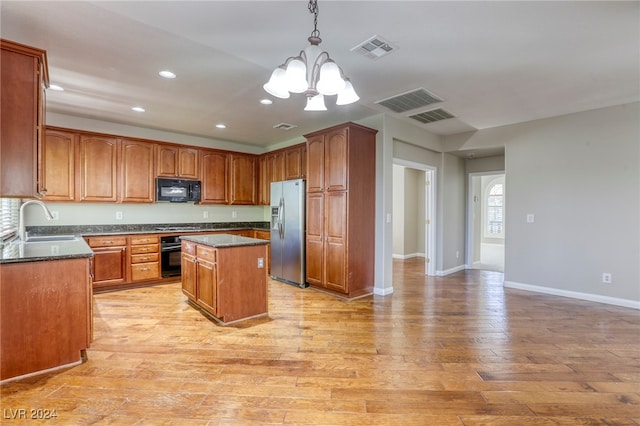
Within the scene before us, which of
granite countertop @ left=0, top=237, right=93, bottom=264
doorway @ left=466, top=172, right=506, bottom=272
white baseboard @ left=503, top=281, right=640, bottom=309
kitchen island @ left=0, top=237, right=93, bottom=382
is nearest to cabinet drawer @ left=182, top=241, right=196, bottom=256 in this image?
granite countertop @ left=0, top=237, right=93, bottom=264

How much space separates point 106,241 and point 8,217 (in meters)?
1.12

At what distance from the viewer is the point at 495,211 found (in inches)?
427

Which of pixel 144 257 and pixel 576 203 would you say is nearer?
pixel 576 203

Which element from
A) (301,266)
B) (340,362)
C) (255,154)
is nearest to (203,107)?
(255,154)

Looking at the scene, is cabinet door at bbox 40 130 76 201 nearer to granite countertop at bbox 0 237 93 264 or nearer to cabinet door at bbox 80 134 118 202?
cabinet door at bbox 80 134 118 202

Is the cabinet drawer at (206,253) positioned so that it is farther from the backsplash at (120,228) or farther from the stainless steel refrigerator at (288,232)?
the backsplash at (120,228)

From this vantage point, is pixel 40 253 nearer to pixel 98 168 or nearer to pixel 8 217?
pixel 8 217

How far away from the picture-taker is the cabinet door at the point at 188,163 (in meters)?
5.55

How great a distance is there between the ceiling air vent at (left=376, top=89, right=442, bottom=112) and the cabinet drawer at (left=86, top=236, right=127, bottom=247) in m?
4.34

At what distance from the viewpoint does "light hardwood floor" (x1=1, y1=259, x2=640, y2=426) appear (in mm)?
1859

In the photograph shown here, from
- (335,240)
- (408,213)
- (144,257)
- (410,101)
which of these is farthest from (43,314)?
(408,213)

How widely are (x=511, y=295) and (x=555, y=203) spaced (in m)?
1.55

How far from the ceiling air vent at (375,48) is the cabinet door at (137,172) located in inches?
163

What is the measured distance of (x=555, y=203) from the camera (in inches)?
180
